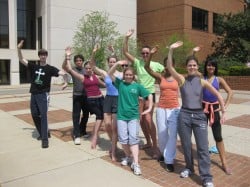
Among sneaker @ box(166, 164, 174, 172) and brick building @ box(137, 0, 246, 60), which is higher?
brick building @ box(137, 0, 246, 60)

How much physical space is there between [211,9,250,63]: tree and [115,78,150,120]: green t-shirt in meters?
23.0

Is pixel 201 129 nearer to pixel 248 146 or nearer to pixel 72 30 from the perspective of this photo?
pixel 248 146

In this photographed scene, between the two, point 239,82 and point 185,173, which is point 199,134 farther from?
point 239,82

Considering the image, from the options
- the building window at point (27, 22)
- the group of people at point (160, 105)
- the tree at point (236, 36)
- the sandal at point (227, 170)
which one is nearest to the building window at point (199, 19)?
the tree at point (236, 36)

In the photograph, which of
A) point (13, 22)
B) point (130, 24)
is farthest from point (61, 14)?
point (130, 24)

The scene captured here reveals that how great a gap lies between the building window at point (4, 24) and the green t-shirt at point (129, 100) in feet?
96.1

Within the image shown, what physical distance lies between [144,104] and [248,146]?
7.76 ft

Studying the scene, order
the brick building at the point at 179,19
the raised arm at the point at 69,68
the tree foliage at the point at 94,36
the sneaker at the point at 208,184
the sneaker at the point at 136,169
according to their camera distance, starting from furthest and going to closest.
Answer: the brick building at the point at 179,19
the tree foliage at the point at 94,36
the raised arm at the point at 69,68
the sneaker at the point at 136,169
the sneaker at the point at 208,184

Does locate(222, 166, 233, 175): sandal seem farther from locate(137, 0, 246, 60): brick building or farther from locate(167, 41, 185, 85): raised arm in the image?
locate(137, 0, 246, 60): brick building

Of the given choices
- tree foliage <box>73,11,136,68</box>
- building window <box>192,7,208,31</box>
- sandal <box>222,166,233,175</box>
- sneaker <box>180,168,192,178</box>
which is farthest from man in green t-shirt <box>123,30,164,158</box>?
building window <box>192,7,208,31</box>

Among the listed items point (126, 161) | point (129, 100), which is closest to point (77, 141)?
point (126, 161)

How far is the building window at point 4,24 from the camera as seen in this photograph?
31906mm

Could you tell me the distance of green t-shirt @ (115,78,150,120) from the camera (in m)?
5.21

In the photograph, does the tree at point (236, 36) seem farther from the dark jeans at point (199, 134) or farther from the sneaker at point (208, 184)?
the sneaker at point (208, 184)
